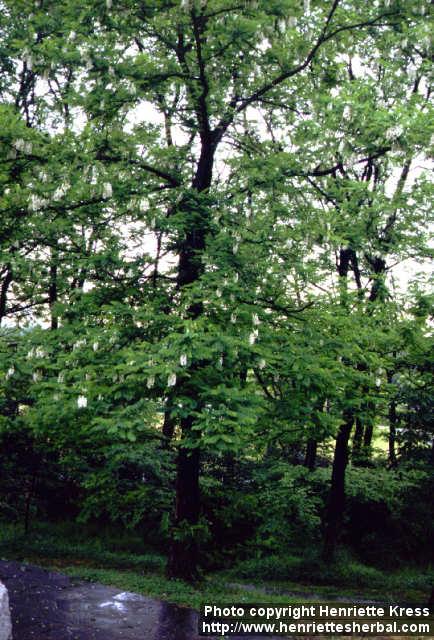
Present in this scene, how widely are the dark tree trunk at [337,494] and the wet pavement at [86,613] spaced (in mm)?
8288

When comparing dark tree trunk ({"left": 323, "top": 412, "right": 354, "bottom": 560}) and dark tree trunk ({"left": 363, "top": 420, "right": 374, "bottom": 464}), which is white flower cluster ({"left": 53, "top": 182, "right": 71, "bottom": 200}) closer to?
dark tree trunk ({"left": 323, "top": 412, "right": 354, "bottom": 560})

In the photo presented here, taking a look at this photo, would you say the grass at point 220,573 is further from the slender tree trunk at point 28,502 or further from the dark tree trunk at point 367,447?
the dark tree trunk at point 367,447

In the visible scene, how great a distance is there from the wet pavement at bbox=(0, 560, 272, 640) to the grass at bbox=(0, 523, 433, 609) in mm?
1032

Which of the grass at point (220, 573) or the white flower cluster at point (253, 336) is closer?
the white flower cluster at point (253, 336)

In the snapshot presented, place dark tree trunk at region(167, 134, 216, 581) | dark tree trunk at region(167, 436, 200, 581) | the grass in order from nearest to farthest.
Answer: dark tree trunk at region(167, 134, 216, 581) → dark tree trunk at region(167, 436, 200, 581) → the grass

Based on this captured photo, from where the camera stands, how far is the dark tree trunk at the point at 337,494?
1672 cm

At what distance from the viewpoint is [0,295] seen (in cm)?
1859

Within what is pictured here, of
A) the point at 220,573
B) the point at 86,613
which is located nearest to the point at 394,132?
the point at 86,613

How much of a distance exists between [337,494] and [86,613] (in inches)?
383

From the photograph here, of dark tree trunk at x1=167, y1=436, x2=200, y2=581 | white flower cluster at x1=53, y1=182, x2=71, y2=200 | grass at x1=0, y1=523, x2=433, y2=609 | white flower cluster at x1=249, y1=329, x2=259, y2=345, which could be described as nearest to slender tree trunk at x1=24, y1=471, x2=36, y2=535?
grass at x1=0, y1=523, x2=433, y2=609

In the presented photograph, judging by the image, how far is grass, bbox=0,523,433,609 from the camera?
12.7m

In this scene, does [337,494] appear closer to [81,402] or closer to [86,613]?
[86,613]

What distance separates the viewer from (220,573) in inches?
632

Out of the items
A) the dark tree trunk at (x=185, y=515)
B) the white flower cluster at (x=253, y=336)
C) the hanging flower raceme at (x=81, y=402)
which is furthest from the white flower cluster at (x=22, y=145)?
the dark tree trunk at (x=185, y=515)
